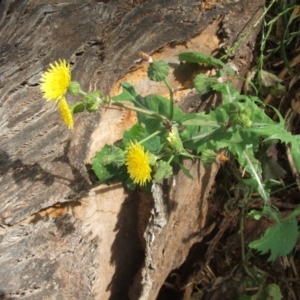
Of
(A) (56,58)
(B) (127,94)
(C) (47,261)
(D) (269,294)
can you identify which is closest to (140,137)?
(B) (127,94)

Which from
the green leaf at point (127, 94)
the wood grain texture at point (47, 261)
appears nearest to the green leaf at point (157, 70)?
the green leaf at point (127, 94)

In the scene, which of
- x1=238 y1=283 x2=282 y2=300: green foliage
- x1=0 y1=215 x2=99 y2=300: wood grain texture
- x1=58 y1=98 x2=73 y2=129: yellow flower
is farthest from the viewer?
x1=238 y1=283 x2=282 y2=300: green foliage

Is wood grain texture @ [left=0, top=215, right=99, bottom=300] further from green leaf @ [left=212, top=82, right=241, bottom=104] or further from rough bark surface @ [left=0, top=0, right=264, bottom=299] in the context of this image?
green leaf @ [left=212, top=82, right=241, bottom=104]

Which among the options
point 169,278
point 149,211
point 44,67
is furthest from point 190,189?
point 44,67

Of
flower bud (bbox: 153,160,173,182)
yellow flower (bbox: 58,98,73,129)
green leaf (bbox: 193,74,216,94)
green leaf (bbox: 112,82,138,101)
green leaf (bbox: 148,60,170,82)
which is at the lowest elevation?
flower bud (bbox: 153,160,173,182)

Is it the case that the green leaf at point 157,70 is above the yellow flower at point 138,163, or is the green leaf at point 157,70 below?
above

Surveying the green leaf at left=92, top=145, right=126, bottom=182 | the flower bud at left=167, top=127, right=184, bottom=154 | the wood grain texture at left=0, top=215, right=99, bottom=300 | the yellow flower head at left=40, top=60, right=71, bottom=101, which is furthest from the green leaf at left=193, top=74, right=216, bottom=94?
the wood grain texture at left=0, top=215, right=99, bottom=300

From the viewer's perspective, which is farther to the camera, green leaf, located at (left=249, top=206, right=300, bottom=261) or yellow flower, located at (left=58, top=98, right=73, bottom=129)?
green leaf, located at (left=249, top=206, right=300, bottom=261)

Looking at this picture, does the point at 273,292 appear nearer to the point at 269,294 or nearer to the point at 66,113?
the point at 269,294

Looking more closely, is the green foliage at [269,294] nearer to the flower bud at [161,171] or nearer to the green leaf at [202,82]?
the flower bud at [161,171]
